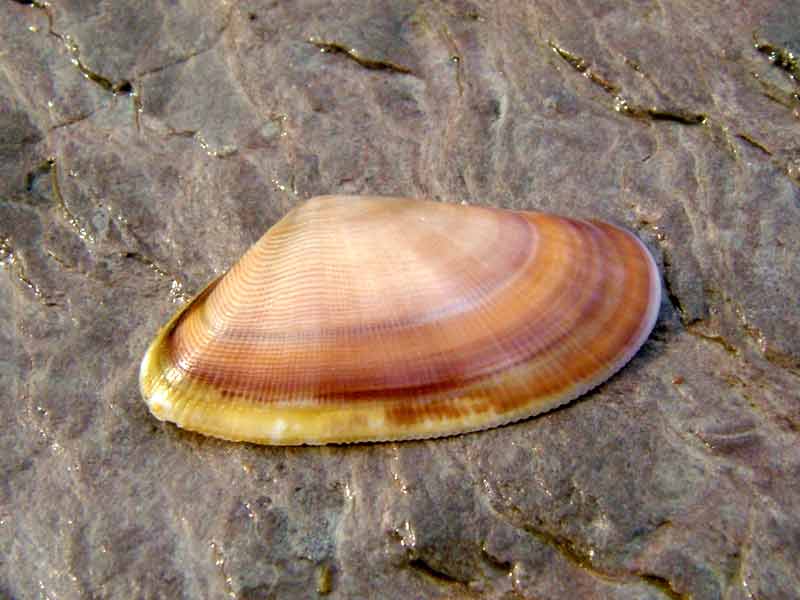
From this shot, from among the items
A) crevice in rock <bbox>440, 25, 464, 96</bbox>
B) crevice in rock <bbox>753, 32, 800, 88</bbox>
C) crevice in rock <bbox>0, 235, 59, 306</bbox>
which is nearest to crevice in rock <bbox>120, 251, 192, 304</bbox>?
crevice in rock <bbox>0, 235, 59, 306</bbox>

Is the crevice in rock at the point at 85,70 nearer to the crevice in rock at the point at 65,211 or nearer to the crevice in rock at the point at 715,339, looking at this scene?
the crevice in rock at the point at 65,211

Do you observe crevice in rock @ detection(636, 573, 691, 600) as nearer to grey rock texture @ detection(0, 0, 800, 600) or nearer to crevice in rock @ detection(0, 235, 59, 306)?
grey rock texture @ detection(0, 0, 800, 600)

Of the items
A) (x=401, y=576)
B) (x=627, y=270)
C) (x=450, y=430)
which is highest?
(x=627, y=270)

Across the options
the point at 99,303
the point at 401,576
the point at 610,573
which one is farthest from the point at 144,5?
the point at 610,573

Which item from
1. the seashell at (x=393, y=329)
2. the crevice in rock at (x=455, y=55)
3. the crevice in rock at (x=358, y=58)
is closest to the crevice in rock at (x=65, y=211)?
the seashell at (x=393, y=329)

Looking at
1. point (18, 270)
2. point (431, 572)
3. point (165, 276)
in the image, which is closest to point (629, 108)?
point (165, 276)

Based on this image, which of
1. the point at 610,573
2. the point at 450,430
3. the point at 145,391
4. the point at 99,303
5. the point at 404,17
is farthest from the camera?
the point at 404,17

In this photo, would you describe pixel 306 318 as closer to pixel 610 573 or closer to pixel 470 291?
pixel 470 291

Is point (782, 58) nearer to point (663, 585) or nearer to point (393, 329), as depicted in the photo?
Result: point (393, 329)
